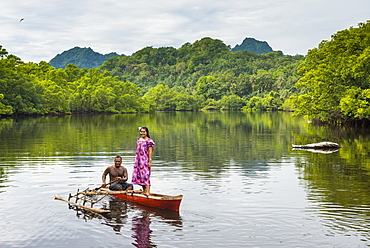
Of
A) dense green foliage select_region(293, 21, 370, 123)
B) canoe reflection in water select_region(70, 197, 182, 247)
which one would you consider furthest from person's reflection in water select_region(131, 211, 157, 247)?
dense green foliage select_region(293, 21, 370, 123)

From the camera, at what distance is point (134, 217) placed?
36.9ft

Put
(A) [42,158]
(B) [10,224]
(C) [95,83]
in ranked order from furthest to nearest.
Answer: (C) [95,83] < (A) [42,158] < (B) [10,224]

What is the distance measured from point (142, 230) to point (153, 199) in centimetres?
167

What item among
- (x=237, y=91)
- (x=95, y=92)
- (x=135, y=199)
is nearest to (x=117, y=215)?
(x=135, y=199)

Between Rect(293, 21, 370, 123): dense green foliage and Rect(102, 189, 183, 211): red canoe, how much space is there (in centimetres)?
3097

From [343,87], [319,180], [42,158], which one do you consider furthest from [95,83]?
[319,180]

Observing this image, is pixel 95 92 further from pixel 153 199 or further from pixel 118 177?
pixel 153 199

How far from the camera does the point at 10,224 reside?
34.8 feet

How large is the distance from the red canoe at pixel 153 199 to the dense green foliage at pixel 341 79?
31.0 m

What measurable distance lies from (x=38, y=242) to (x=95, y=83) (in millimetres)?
124751

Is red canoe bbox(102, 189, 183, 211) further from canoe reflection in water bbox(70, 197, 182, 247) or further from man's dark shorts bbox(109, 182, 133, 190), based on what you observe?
man's dark shorts bbox(109, 182, 133, 190)

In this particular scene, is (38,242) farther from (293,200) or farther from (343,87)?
(343,87)

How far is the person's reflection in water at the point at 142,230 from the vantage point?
30.3 ft

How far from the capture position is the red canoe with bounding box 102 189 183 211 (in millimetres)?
11328
